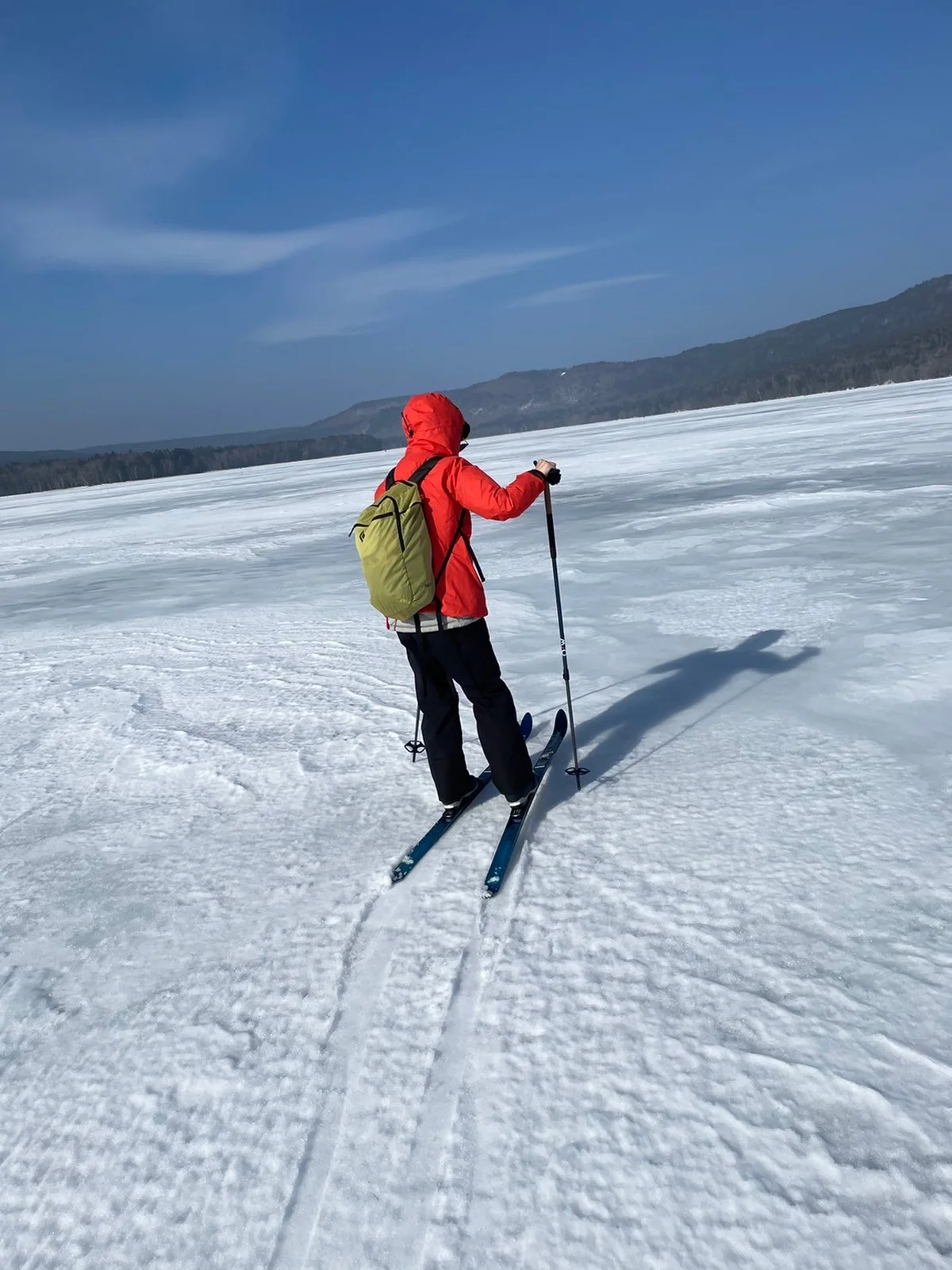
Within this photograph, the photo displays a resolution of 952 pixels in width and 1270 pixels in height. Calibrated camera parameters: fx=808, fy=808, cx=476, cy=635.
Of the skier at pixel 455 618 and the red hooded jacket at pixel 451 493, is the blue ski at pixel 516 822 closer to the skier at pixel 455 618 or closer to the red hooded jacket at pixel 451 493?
the skier at pixel 455 618

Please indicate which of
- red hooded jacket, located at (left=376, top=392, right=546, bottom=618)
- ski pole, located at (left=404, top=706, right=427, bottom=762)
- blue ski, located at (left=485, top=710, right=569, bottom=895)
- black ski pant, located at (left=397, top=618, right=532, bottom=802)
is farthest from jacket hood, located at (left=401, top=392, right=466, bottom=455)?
ski pole, located at (left=404, top=706, right=427, bottom=762)

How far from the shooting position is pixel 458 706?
10.1 ft

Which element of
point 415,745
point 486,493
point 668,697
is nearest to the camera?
point 486,493

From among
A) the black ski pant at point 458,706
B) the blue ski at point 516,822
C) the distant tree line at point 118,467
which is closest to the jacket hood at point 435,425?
→ the black ski pant at point 458,706

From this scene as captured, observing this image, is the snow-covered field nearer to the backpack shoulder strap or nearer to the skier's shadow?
the skier's shadow

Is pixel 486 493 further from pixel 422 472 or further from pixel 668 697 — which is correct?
pixel 668 697

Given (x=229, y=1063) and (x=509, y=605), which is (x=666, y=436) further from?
(x=229, y=1063)

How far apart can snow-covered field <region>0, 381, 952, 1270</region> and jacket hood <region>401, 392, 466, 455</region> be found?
1.44m

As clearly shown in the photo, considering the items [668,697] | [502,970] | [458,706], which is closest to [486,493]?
[458,706]

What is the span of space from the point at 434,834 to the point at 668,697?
1.71 meters

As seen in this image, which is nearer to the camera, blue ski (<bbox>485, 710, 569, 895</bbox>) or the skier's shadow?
blue ski (<bbox>485, 710, 569, 895</bbox>)

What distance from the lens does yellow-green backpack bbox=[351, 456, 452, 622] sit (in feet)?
8.94

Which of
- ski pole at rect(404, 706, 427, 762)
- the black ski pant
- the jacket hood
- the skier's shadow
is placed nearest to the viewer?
the jacket hood

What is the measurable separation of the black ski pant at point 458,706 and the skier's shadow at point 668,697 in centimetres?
35
